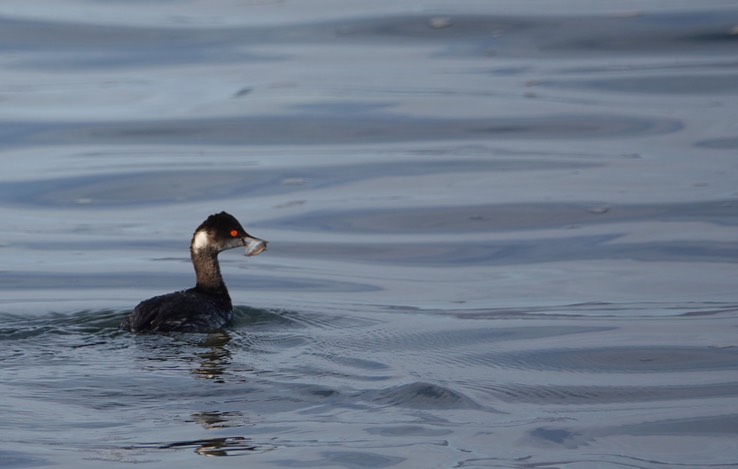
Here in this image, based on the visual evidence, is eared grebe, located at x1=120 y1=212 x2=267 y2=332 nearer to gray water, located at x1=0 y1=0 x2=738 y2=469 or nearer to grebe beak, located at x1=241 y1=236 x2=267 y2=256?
grebe beak, located at x1=241 y1=236 x2=267 y2=256

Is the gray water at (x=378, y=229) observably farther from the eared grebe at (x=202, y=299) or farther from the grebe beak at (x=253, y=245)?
the grebe beak at (x=253, y=245)

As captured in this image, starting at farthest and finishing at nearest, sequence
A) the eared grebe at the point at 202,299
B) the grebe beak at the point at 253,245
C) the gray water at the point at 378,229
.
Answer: the grebe beak at the point at 253,245
the eared grebe at the point at 202,299
the gray water at the point at 378,229

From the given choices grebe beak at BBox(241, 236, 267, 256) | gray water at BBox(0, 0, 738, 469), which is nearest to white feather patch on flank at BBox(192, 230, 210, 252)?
grebe beak at BBox(241, 236, 267, 256)

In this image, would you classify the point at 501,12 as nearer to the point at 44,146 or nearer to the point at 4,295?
the point at 44,146

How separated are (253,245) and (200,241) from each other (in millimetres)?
387

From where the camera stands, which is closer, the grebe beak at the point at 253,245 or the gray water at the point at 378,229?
the gray water at the point at 378,229

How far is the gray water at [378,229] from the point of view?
757 cm

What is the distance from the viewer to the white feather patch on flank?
36.6 ft

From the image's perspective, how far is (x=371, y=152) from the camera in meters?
16.9

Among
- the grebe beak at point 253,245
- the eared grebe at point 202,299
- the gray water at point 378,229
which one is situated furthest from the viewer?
the grebe beak at point 253,245

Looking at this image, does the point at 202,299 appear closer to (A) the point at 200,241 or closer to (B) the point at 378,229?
(A) the point at 200,241

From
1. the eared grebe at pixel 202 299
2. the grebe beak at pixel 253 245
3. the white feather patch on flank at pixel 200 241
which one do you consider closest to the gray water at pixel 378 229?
the eared grebe at pixel 202 299

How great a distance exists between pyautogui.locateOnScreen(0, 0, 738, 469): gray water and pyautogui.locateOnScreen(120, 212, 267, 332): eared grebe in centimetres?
17

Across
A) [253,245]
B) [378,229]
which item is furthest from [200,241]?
[378,229]
